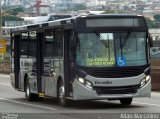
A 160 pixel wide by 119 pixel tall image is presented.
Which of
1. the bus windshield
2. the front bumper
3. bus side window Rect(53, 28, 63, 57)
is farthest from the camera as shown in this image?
bus side window Rect(53, 28, 63, 57)

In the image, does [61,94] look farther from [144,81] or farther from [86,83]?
[144,81]

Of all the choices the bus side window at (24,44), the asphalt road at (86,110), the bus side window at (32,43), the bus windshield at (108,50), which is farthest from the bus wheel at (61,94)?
the bus side window at (24,44)

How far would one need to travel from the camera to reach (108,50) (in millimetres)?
20938

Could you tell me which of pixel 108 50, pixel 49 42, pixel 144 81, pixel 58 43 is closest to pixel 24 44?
pixel 49 42

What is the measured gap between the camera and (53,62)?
895 inches

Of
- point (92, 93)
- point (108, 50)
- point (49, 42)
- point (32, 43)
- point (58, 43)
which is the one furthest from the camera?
point (32, 43)

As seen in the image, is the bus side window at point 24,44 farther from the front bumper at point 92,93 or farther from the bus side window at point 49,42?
the front bumper at point 92,93

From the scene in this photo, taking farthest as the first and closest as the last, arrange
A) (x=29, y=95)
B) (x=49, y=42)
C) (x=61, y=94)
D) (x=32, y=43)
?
1. (x=29, y=95)
2. (x=32, y=43)
3. (x=49, y=42)
4. (x=61, y=94)

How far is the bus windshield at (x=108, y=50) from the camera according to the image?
20.8m

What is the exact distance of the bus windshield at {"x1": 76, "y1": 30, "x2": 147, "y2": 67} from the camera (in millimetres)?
20828

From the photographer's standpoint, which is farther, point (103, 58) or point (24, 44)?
point (24, 44)

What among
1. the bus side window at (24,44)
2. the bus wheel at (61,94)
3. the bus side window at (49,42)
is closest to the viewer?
the bus wheel at (61,94)

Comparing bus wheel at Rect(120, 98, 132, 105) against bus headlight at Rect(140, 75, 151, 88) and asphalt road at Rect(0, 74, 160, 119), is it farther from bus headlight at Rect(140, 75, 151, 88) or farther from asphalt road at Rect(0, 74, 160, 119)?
bus headlight at Rect(140, 75, 151, 88)

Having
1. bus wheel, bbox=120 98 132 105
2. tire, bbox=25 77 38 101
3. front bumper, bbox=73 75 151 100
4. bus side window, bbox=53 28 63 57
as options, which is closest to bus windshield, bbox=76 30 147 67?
front bumper, bbox=73 75 151 100
